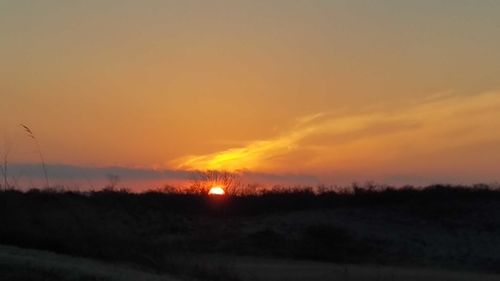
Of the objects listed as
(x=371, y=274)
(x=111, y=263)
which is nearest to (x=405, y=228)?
(x=371, y=274)

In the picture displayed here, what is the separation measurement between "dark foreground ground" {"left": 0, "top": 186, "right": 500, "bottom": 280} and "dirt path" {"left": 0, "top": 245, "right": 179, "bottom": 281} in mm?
14902

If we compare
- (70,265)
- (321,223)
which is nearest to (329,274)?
(321,223)

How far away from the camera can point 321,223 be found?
42.9m

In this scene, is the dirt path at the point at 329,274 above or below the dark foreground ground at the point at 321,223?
below

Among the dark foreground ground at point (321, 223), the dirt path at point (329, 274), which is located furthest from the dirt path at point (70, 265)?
the dark foreground ground at point (321, 223)

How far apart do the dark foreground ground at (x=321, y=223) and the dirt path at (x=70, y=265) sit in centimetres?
1490

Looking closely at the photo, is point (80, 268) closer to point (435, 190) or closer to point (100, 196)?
point (100, 196)

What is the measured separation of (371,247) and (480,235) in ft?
21.5

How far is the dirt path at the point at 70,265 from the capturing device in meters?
14.2

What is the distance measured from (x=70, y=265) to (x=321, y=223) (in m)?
28.8

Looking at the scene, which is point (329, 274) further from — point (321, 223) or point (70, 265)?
point (70, 265)

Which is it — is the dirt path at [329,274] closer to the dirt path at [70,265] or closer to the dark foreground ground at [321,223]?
the dark foreground ground at [321,223]

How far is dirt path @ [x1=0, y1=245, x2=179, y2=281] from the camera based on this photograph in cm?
1419

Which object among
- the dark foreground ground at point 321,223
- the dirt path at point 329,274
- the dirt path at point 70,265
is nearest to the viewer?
the dirt path at point 70,265
